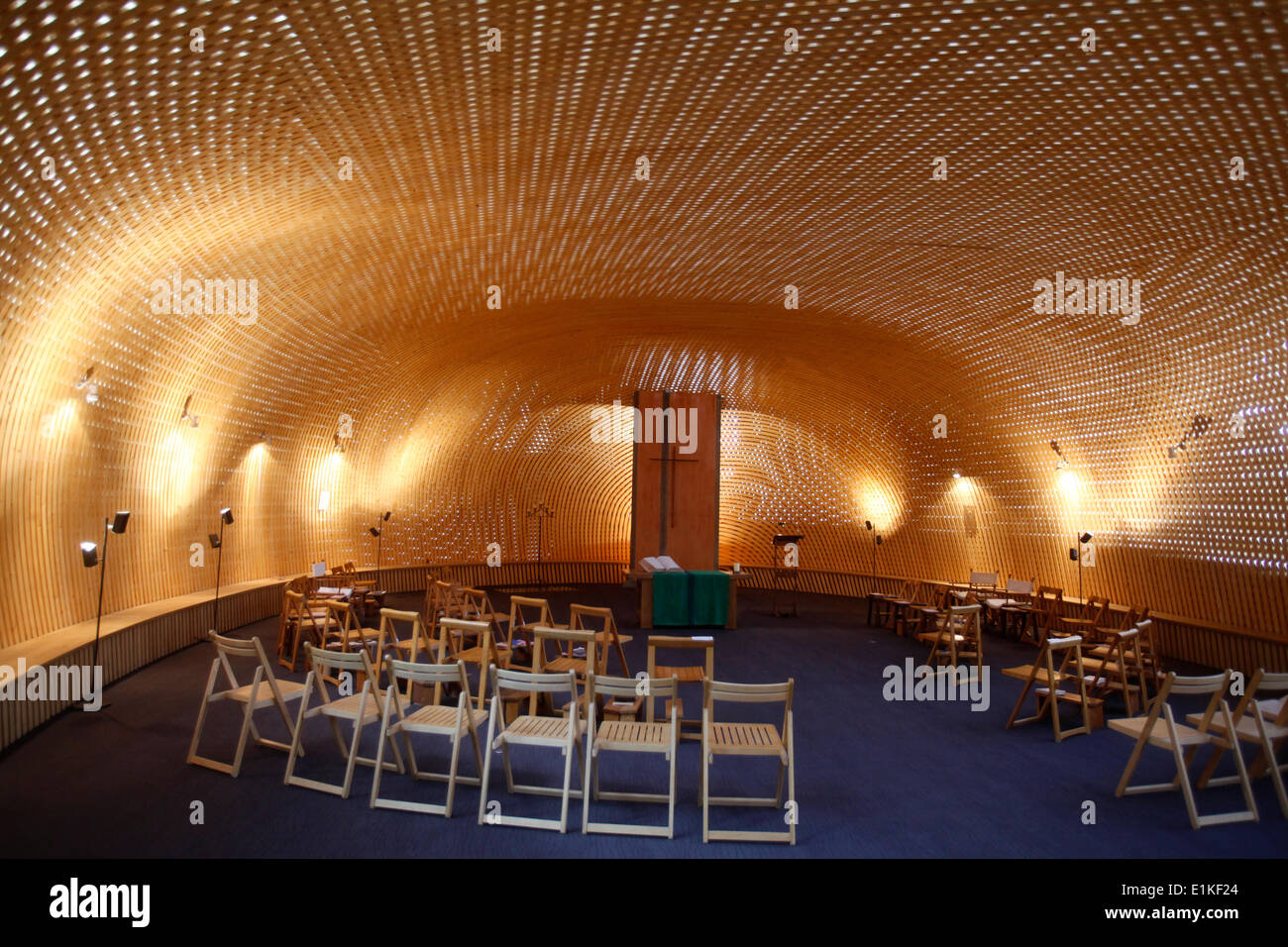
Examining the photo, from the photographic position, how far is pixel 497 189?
338 inches

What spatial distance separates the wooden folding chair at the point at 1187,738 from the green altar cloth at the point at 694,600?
834 cm

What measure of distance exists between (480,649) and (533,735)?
131 inches

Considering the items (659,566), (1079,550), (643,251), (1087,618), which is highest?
(643,251)

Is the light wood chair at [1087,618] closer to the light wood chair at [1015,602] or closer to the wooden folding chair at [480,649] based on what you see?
the light wood chair at [1015,602]

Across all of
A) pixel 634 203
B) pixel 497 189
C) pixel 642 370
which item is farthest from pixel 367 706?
pixel 642 370

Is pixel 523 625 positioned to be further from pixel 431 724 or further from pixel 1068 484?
pixel 1068 484

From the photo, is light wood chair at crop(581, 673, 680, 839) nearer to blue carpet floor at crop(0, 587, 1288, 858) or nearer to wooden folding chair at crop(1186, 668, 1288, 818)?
blue carpet floor at crop(0, 587, 1288, 858)

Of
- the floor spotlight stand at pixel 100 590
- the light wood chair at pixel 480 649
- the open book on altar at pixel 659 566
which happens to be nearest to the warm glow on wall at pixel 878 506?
the open book on altar at pixel 659 566

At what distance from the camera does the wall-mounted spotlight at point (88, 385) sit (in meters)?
8.36

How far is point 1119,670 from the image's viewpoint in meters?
8.26

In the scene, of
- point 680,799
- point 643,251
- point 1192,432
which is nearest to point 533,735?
point 680,799

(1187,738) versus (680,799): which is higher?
(1187,738)

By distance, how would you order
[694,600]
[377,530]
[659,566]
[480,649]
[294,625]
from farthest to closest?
[377,530] < [659,566] < [694,600] < [294,625] < [480,649]
